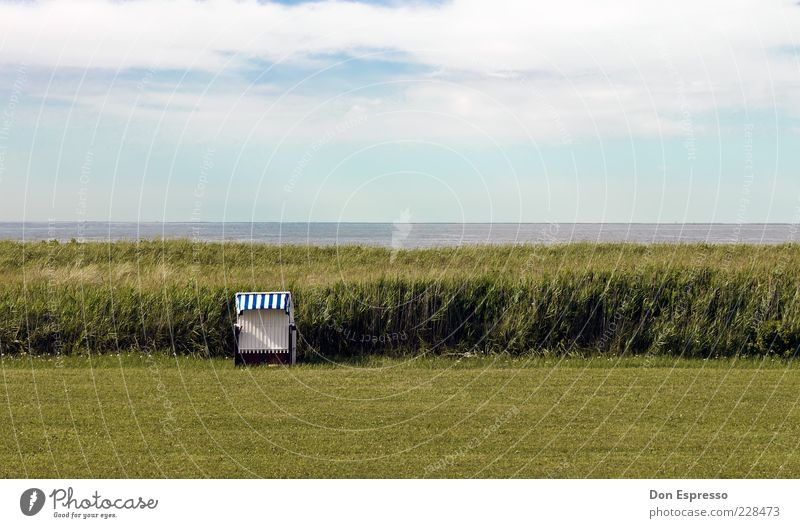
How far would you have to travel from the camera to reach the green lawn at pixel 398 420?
331 inches

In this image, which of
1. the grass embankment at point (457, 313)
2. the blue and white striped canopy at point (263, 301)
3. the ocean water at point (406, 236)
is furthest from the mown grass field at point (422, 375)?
the ocean water at point (406, 236)

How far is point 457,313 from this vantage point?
15828mm

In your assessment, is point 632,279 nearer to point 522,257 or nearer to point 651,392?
point 651,392

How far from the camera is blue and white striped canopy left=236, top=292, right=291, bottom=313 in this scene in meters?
14.5

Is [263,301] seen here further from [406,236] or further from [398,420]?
[406,236]

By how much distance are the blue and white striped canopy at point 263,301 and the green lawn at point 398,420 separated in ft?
3.26

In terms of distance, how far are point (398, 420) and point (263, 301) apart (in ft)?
16.3

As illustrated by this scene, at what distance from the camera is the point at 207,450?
29.2ft

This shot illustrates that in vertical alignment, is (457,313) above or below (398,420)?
above
